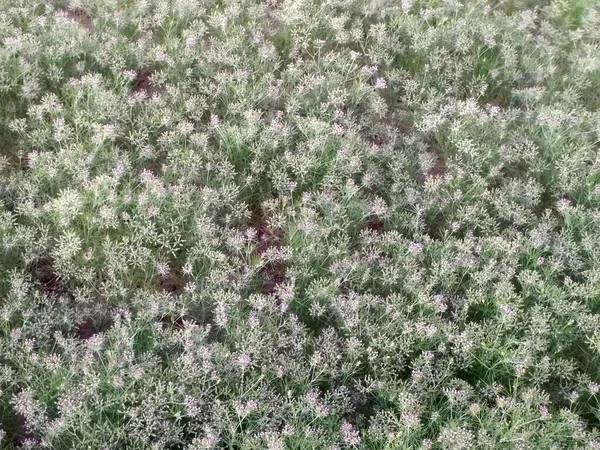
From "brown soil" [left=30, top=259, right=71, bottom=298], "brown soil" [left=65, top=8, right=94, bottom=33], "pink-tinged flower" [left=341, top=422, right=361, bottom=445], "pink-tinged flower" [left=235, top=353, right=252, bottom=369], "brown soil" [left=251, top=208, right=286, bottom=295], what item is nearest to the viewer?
"pink-tinged flower" [left=341, top=422, right=361, bottom=445]

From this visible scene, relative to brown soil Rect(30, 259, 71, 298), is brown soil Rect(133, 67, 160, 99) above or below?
above

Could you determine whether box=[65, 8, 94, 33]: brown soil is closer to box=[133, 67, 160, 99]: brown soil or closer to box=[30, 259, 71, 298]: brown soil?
box=[133, 67, 160, 99]: brown soil

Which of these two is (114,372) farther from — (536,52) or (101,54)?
(536,52)

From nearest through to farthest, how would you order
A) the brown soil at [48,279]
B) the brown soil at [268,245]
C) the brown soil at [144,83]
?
the brown soil at [48,279]
the brown soil at [268,245]
the brown soil at [144,83]

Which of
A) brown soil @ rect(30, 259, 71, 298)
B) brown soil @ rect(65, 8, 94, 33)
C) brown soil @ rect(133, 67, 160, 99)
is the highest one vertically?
brown soil @ rect(65, 8, 94, 33)

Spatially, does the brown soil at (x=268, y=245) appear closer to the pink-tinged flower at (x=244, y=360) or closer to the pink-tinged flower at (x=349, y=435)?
the pink-tinged flower at (x=244, y=360)

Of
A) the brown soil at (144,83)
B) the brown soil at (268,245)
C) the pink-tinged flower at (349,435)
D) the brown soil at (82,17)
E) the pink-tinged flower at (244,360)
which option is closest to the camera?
the pink-tinged flower at (349,435)

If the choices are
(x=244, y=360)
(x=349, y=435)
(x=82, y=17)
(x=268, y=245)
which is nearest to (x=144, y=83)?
(x=82, y=17)

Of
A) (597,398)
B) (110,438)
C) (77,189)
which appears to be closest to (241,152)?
(77,189)

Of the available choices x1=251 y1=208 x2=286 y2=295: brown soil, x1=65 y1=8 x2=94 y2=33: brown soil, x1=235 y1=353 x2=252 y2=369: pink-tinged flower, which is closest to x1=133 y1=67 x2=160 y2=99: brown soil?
x1=65 y1=8 x2=94 y2=33: brown soil

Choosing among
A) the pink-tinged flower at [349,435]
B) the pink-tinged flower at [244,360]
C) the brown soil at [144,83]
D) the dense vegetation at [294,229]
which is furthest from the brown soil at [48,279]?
the pink-tinged flower at [349,435]
